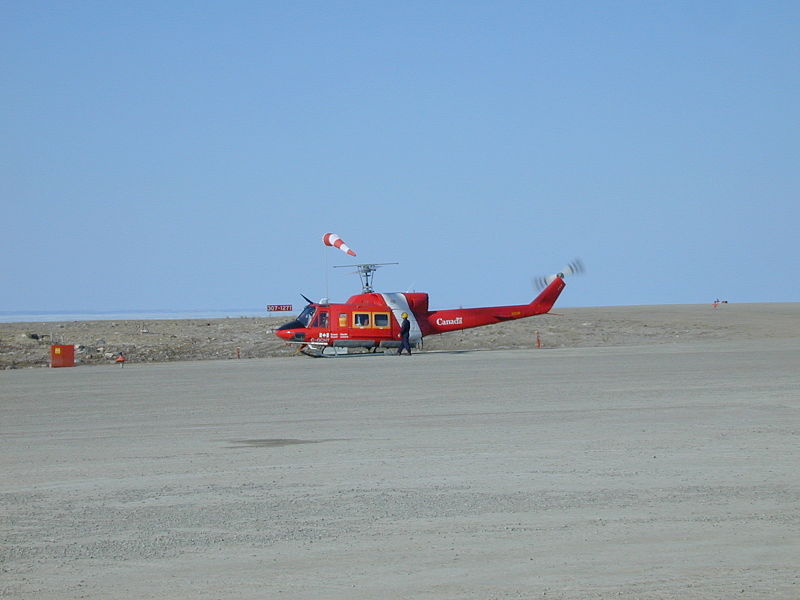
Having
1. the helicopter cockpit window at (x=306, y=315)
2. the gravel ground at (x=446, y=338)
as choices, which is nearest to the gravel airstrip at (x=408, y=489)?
the helicopter cockpit window at (x=306, y=315)

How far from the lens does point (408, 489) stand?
9.57 metres

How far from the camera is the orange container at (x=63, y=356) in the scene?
3048cm

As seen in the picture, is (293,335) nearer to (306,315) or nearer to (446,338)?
(306,315)

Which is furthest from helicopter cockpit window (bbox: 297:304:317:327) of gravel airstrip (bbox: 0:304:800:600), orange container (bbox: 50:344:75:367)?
gravel airstrip (bbox: 0:304:800:600)

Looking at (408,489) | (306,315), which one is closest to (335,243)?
(306,315)

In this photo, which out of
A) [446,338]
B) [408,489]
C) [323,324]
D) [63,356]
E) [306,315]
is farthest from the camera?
[446,338]

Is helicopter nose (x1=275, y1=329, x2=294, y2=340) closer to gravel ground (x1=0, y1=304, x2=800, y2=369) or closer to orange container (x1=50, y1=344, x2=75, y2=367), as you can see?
gravel ground (x1=0, y1=304, x2=800, y2=369)

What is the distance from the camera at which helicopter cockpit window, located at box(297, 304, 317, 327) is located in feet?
104

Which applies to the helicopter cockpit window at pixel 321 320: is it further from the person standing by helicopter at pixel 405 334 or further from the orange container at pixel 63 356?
the orange container at pixel 63 356

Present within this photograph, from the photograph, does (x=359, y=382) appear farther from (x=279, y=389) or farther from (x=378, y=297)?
(x=378, y=297)

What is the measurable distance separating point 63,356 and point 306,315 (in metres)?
7.47

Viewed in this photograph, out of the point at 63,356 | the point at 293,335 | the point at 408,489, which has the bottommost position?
the point at 408,489

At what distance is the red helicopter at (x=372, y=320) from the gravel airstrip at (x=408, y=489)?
10.5m

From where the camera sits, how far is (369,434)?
13383mm
